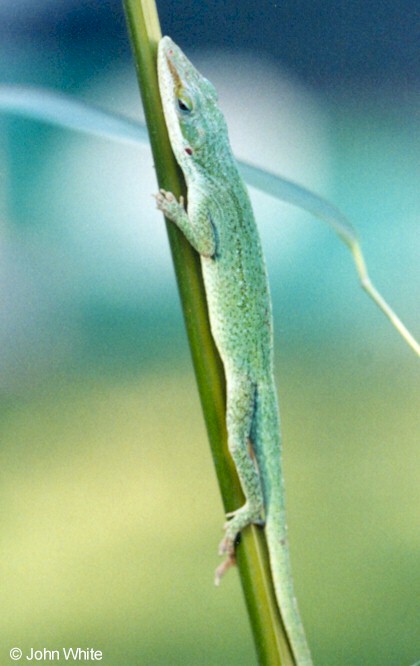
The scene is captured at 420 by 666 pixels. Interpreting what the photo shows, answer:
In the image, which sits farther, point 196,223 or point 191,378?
point 191,378

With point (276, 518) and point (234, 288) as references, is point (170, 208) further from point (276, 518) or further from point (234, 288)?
point (276, 518)

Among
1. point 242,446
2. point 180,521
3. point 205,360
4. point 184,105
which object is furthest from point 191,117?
point 180,521

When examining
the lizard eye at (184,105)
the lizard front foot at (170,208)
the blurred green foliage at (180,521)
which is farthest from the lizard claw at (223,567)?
the blurred green foliage at (180,521)

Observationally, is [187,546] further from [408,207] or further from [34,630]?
[408,207]

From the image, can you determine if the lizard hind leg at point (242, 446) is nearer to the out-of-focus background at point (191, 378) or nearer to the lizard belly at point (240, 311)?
the lizard belly at point (240, 311)

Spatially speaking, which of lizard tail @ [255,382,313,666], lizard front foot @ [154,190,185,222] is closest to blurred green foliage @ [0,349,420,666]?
lizard tail @ [255,382,313,666]

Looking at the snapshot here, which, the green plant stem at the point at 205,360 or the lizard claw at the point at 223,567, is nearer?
the green plant stem at the point at 205,360

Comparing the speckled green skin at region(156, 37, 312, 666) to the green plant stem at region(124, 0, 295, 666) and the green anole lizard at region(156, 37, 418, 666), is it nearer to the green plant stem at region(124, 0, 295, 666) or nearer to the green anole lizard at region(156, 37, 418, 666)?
the green anole lizard at region(156, 37, 418, 666)

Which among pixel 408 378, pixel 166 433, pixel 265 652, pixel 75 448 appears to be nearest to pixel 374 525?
pixel 408 378
